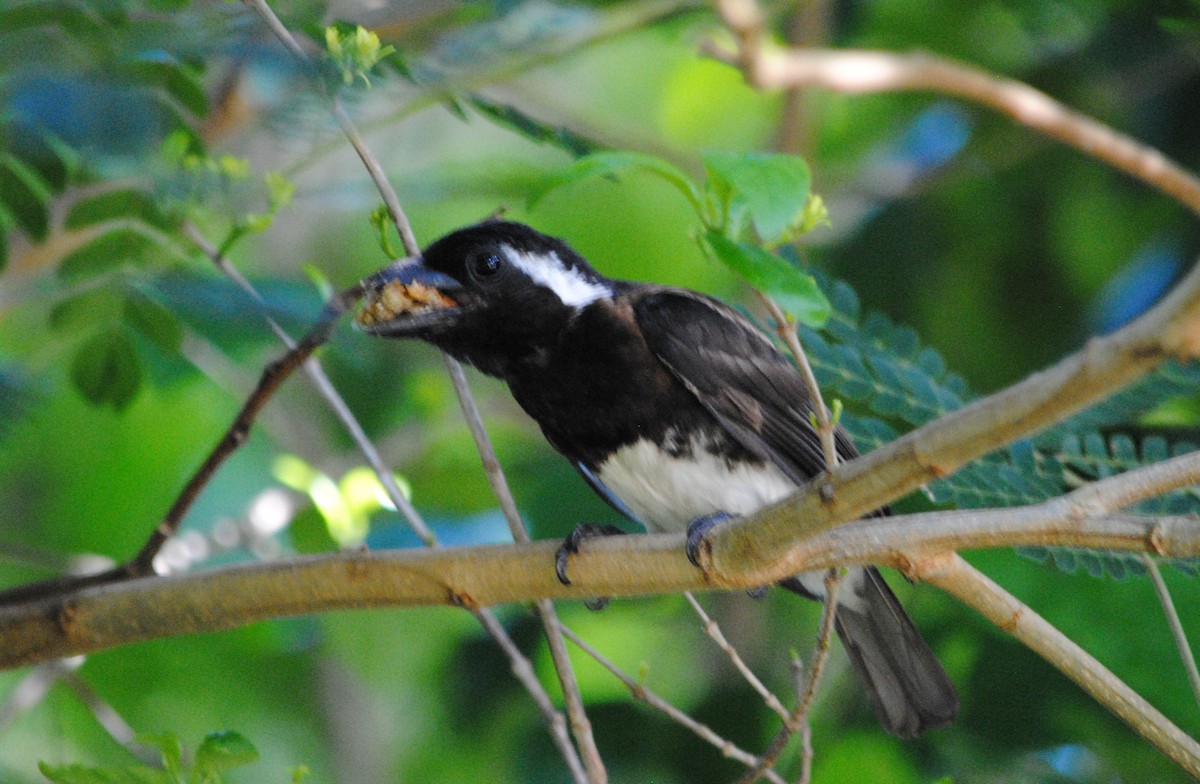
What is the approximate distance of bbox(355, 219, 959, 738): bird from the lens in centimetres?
264

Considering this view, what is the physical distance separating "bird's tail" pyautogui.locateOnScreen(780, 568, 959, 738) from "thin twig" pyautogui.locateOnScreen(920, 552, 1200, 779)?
761mm

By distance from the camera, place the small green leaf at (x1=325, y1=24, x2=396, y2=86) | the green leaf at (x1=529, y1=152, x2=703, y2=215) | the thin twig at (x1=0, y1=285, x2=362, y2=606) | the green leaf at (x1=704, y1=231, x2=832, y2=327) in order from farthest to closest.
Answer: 1. the thin twig at (x1=0, y1=285, x2=362, y2=606)
2. the small green leaf at (x1=325, y1=24, x2=396, y2=86)
3. the green leaf at (x1=529, y1=152, x2=703, y2=215)
4. the green leaf at (x1=704, y1=231, x2=832, y2=327)

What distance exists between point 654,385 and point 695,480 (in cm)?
21

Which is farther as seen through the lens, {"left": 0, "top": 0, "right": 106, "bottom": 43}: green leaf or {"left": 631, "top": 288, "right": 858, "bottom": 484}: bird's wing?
{"left": 631, "top": 288, "right": 858, "bottom": 484}: bird's wing

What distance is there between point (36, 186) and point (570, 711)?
4.32 feet

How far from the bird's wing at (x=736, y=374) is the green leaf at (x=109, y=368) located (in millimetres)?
1023

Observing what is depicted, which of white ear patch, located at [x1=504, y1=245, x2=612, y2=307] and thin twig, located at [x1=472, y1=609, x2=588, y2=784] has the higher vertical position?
white ear patch, located at [x1=504, y1=245, x2=612, y2=307]

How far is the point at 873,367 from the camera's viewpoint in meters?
2.46

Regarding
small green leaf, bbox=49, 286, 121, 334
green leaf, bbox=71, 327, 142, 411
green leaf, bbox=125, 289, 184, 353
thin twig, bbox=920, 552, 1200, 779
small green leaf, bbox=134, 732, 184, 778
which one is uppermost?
small green leaf, bbox=49, 286, 121, 334

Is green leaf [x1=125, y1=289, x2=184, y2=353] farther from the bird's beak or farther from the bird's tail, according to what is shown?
the bird's tail

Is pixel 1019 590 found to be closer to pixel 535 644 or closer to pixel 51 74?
pixel 535 644

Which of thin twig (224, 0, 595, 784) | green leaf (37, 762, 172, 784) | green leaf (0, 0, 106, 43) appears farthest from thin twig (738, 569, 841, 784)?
green leaf (0, 0, 106, 43)

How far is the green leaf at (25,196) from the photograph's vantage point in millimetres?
2252

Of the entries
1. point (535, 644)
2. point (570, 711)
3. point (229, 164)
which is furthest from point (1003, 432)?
point (535, 644)
